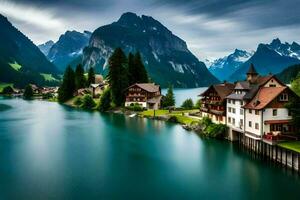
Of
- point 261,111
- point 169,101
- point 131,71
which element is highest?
point 131,71

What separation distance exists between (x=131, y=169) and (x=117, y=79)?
81324 millimetres

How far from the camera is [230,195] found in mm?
35562

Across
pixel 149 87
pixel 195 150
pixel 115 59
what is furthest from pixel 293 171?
pixel 115 59

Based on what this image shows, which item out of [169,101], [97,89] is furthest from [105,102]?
[97,89]

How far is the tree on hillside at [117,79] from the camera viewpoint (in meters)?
123

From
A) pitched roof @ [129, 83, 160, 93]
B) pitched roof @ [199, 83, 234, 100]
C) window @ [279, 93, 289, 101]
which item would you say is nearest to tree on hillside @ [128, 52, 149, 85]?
pitched roof @ [129, 83, 160, 93]

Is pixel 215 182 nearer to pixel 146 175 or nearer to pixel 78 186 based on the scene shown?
pixel 146 175

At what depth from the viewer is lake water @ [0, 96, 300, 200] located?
36.0m

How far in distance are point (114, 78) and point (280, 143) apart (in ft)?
274

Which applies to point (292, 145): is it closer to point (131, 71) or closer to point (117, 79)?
point (117, 79)

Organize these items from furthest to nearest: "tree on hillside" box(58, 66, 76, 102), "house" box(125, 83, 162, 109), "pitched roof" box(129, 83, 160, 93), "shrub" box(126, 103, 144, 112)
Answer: "tree on hillside" box(58, 66, 76, 102)
"pitched roof" box(129, 83, 160, 93)
"house" box(125, 83, 162, 109)
"shrub" box(126, 103, 144, 112)

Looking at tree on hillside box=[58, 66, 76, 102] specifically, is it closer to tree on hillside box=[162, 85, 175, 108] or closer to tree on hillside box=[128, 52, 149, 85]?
tree on hillside box=[128, 52, 149, 85]

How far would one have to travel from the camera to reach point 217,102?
69500mm

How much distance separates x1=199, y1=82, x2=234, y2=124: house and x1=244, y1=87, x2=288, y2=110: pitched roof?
10.9 metres
